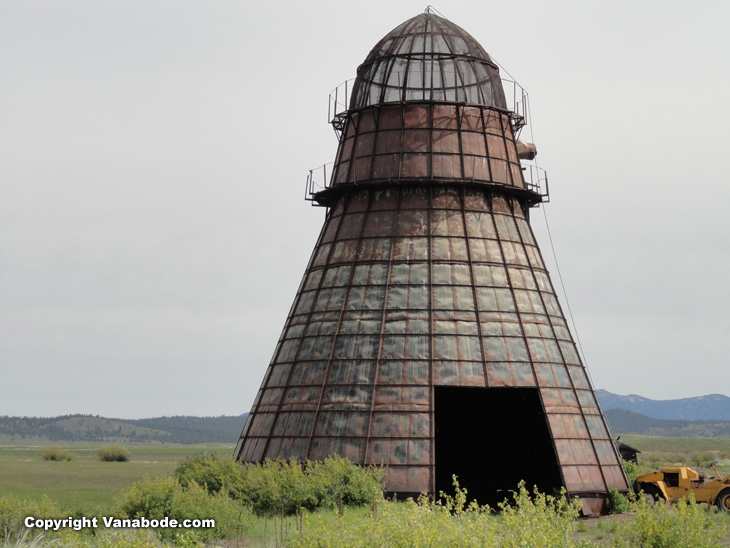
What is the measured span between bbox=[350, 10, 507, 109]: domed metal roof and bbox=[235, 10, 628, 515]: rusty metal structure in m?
0.06

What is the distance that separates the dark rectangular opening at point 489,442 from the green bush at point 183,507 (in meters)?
11.5

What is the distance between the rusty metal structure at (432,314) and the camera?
1331 inches

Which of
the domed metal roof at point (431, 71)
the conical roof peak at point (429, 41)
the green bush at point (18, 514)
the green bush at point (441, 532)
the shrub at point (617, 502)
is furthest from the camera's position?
the conical roof peak at point (429, 41)

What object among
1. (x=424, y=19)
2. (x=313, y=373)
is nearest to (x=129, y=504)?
(x=313, y=373)

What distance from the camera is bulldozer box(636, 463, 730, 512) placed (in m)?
36.1

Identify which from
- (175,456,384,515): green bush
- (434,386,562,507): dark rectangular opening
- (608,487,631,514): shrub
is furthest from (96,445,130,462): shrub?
(608,487,631,514): shrub

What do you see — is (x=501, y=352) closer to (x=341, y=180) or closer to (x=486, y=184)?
(x=486, y=184)

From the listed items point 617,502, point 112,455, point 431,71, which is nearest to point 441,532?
point 617,502

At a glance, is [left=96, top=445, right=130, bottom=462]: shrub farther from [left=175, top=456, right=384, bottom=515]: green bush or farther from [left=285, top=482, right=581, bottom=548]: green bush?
[left=285, top=482, right=581, bottom=548]: green bush

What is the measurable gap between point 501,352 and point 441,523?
14.9m

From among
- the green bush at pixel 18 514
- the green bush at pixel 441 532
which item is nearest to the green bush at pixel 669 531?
the green bush at pixel 441 532

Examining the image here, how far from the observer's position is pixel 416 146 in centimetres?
3853

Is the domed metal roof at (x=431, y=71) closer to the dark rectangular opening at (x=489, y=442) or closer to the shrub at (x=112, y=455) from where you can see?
the dark rectangular opening at (x=489, y=442)

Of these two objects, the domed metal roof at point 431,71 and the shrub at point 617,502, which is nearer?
the shrub at point 617,502
